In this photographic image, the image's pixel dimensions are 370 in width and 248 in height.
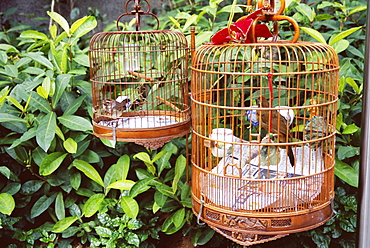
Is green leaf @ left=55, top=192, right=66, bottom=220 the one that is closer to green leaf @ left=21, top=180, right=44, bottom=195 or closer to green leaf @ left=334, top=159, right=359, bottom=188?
green leaf @ left=21, top=180, right=44, bottom=195

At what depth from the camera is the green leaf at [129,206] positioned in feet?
7.36

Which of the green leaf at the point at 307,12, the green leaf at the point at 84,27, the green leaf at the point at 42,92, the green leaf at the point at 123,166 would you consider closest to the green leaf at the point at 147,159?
the green leaf at the point at 123,166

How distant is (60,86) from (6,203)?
698 mm

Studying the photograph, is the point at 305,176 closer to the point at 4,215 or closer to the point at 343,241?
the point at 343,241

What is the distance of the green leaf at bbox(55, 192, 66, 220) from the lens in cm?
248

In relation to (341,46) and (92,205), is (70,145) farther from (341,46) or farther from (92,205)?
(341,46)

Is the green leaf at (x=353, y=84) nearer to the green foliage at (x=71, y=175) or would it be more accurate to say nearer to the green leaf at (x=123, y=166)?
the green foliage at (x=71, y=175)

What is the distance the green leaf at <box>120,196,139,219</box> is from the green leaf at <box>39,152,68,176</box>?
16.5 inches

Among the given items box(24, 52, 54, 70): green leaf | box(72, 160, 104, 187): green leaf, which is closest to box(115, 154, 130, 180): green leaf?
box(72, 160, 104, 187): green leaf

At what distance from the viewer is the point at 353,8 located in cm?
271

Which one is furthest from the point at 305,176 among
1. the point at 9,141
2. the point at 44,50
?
the point at 44,50

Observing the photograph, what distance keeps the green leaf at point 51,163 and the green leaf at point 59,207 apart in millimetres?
214

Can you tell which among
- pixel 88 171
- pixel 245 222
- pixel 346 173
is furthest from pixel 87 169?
pixel 346 173

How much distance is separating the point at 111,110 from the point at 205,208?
0.61 meters
